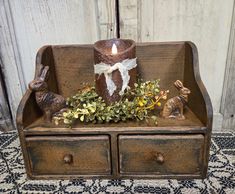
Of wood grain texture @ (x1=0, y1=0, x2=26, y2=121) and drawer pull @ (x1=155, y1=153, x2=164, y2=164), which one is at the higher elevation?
wood grain texture @ (x1=0, y1=0, x2=26, y2=121)

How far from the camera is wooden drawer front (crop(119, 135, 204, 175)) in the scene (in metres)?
0.52

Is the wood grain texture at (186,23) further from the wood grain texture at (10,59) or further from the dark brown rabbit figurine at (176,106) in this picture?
the wood grain texture at (10,59)

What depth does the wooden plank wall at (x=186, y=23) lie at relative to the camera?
686 millimetres

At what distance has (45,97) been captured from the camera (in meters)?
0.56

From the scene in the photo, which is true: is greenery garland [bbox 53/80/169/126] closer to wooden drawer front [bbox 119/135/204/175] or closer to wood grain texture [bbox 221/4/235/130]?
wooden drawer front [bbox 119/135/204/175]

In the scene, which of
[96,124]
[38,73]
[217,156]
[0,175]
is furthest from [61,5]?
[217,156]

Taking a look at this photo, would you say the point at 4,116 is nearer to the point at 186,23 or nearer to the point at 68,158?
the point at 68,158

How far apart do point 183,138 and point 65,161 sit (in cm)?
27

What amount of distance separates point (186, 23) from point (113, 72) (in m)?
0.30

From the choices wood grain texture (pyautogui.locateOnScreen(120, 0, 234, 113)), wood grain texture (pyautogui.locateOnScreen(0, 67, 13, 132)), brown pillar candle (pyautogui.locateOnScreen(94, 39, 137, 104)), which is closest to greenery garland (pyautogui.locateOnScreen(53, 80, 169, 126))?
brown pillar candle (pyautogui.locateOnScreen(94, 39, 137, 104))

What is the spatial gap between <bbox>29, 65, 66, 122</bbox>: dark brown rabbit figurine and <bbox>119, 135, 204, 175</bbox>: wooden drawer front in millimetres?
179

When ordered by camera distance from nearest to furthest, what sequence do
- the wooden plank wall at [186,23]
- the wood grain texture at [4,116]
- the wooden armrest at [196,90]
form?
the wooden armrest at [196,90] → the wooden plank wall at [186,23] → the wood grain texture at [4,116]

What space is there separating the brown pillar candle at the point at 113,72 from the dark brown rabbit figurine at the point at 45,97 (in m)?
0.10

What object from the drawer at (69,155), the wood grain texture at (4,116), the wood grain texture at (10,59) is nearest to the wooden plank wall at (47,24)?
the wood grain texture at (10,59)
